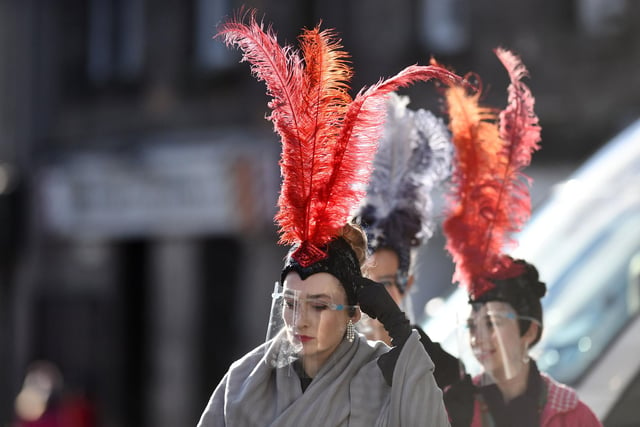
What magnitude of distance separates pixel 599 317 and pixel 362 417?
2292mm

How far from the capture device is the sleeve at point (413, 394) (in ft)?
6.95

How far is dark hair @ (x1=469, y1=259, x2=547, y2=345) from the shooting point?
8.59ft

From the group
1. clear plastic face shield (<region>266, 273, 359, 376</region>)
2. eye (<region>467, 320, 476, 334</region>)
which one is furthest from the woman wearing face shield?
clear plastic face shield (<region>266, 273, 359, 376</region>)

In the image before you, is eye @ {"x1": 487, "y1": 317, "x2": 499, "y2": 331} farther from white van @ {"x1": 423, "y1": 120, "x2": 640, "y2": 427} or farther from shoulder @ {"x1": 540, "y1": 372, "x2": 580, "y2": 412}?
white van @ {"x1": 423, "y1": 120, "x2": 640, "y2": 427}

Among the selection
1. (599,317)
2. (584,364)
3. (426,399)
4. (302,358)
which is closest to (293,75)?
(302,358)

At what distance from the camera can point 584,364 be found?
3.70m

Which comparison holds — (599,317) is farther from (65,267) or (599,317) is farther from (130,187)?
(65,267)

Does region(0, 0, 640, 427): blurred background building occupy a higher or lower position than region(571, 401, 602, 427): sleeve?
higher

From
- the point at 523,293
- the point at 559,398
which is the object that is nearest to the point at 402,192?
the point at 523,293

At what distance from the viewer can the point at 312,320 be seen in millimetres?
2244

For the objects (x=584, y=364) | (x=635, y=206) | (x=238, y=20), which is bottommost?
(x=584, y=364)

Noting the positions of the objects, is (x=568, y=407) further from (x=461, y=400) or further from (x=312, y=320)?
(x=312, y=320)

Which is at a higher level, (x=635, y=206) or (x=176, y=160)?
(x=176, y=160)

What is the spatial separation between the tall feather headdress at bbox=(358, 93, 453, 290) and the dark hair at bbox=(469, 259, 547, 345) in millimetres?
391
